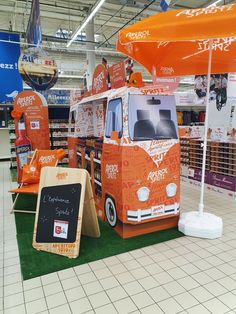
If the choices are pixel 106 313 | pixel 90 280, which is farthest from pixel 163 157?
pixel 106 313

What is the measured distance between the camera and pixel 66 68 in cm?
1483

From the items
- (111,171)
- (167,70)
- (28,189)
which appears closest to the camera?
(111,171)

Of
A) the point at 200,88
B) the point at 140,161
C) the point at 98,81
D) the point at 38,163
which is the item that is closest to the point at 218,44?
the point at 140,161

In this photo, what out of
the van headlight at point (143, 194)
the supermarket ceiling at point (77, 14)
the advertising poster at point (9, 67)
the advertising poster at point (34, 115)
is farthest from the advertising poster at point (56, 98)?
the van headlight at point (143, 194)

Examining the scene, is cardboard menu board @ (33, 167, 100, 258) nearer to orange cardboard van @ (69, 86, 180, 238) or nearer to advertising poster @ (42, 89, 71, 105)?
orange cardboard van @ (69, 86, 180, 238)

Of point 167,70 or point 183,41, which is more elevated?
point 183,41

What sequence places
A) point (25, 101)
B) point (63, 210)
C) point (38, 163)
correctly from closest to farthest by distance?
point (63, 210), point (38, 163), point (25, 101)

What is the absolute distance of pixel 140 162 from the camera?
3.20 metres

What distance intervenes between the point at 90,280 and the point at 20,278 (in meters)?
0.69

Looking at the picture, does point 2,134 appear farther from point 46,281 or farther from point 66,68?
point 46,281

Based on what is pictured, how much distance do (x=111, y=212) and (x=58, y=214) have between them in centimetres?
88

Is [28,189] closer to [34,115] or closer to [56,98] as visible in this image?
[34,115]

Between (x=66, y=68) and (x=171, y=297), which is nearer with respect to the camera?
(x=171, y=297)

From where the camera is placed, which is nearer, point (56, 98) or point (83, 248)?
point (83, 248)
